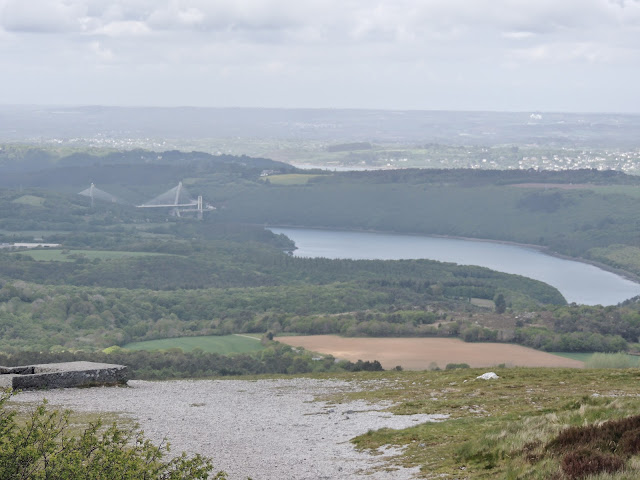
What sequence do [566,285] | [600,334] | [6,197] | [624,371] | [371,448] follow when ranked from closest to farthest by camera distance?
[371,448]
[624,371]
[600,334]
[566,285]
[6,197]

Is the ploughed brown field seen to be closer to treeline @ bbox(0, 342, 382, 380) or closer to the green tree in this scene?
treeline @ bbox(0, 342, 382, 380)

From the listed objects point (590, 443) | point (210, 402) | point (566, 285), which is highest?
point (590, 443)

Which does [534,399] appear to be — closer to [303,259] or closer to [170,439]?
[170,439]

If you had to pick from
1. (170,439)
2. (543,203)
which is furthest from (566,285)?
(170,439)

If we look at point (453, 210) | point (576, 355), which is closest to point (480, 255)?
point (453, 210)

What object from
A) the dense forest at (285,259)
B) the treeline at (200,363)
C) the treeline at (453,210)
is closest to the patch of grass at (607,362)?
the treeline at (200,363)

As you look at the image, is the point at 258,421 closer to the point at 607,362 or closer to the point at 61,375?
the point at 61,375

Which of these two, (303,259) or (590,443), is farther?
(303,259)

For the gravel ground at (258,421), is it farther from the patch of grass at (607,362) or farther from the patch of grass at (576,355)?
the patch of grass at (576,355)
